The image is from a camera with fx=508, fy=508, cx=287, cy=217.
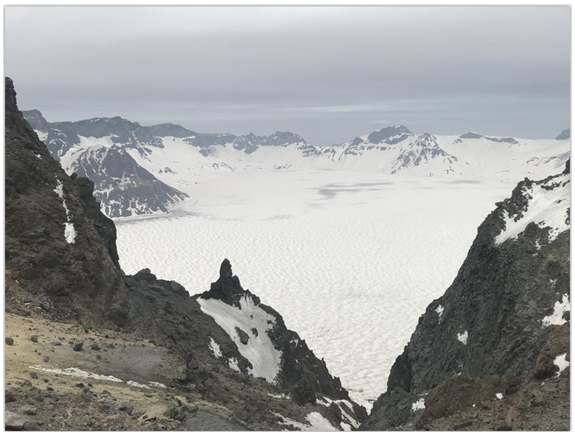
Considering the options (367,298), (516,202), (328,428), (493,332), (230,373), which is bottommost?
(367,298)

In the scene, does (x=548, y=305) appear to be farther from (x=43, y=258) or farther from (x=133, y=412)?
(x=43, y=258)

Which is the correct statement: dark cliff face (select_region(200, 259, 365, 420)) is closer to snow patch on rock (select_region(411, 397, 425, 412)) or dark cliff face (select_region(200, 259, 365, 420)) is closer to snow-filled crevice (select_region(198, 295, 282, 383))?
snow-filled crevice (select_region(198, 295, 282, 383))

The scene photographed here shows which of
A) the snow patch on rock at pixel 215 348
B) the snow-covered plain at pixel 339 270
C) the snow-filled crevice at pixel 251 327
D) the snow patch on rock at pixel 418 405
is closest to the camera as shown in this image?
the snow patch on rock at pixel 418 405

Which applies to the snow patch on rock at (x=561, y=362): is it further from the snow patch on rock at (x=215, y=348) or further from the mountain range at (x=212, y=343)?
the snow patch on rock at (x=215, y=348)

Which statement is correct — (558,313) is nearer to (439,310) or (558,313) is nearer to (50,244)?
(439,310)

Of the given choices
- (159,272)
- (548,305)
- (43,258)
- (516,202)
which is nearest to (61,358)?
(43,258)

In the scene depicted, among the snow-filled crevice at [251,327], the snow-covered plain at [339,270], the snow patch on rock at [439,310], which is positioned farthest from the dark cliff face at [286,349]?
the snow patch on rock at [439,310]
